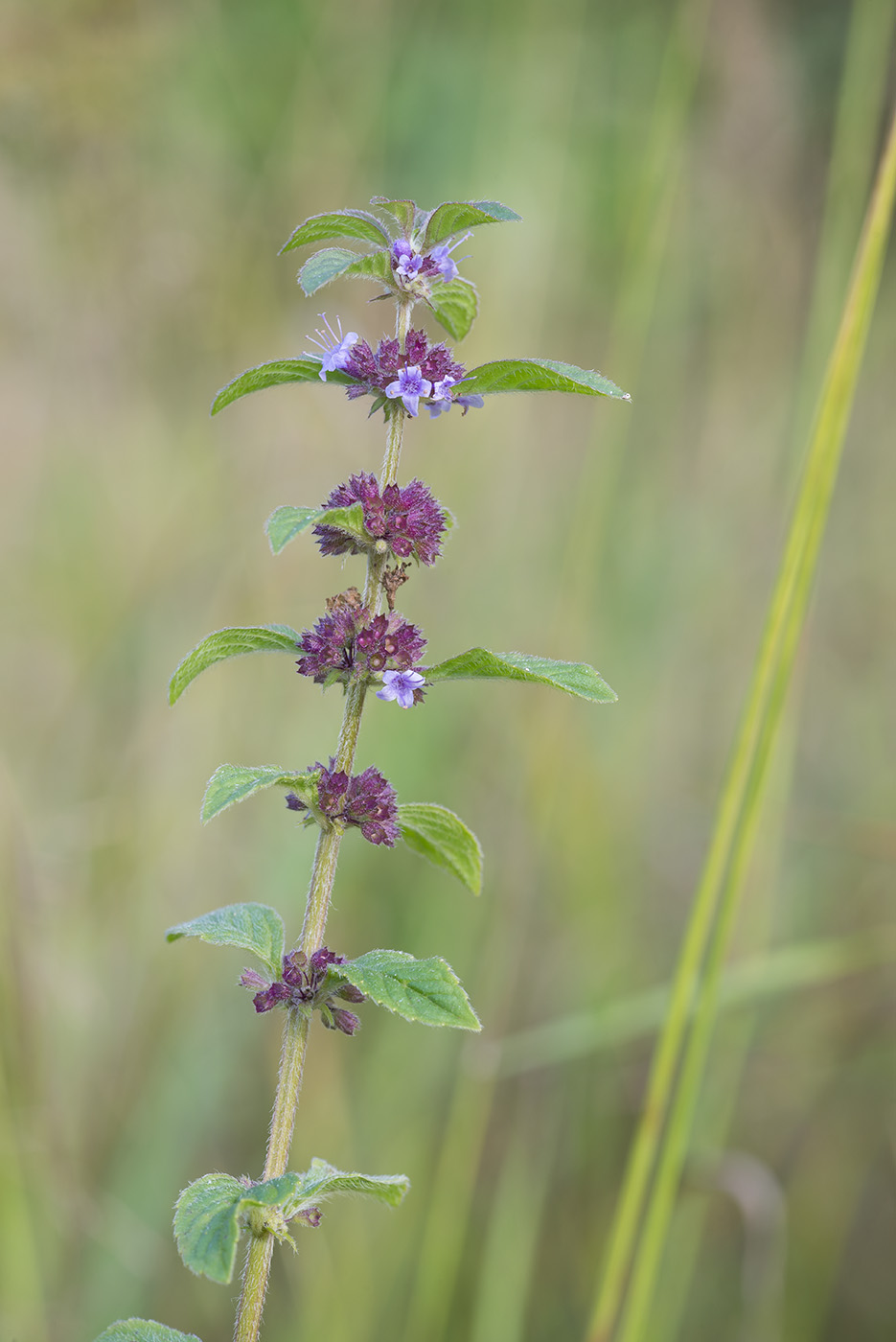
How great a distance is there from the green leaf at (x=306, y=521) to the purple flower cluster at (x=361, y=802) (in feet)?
0.49

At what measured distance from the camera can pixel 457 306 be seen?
30.0 inches

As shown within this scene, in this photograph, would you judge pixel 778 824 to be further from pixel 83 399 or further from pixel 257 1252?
pixel 83 399

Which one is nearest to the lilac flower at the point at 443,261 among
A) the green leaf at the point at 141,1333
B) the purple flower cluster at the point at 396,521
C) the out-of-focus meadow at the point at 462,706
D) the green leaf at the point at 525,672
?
the purple flower cluster at the point at 396,521

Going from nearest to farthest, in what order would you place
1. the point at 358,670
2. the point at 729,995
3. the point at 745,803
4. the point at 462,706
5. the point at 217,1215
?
the point at 217,1215 → the point at 358,670 → the point at 745,803 → the point at 729,995 → the point at 462,706

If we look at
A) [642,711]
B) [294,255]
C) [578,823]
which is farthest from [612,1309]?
[294,255]

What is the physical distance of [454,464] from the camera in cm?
222

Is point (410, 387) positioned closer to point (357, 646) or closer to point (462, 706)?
point (357, 646)

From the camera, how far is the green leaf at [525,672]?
64 centimetres

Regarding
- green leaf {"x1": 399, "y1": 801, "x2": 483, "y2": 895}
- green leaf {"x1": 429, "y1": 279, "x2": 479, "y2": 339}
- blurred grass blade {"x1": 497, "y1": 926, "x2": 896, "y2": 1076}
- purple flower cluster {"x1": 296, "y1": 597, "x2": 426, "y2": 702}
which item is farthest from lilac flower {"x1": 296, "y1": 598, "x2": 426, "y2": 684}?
blurred grass blade {"x1": 497, "y1": 926, "x2": 896, "y2": 1076}

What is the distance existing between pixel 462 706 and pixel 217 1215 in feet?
5.63

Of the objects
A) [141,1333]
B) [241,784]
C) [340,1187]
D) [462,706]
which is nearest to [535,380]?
[241,784]

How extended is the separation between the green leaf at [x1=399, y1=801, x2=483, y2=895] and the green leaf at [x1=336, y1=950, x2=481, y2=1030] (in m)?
0.10

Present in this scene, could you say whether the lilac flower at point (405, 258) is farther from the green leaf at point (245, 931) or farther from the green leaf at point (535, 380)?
the green leaf at point (245, 931)

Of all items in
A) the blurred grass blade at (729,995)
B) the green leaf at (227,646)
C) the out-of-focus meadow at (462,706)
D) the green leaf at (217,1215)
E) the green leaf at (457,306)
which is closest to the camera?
the green leaf at (217,1215)
